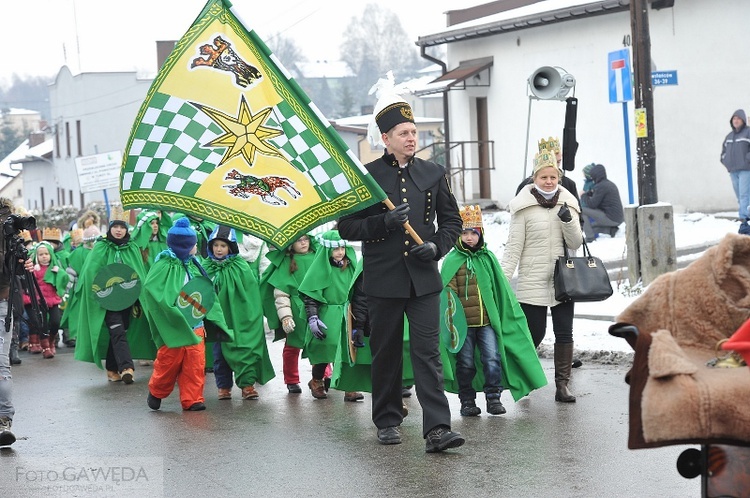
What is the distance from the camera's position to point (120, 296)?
12102 millimetres

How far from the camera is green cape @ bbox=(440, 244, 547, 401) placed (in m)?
8.83

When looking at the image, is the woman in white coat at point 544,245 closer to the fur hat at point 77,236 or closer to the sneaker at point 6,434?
the sneaker at point 6,434

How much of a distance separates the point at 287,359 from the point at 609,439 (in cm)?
364

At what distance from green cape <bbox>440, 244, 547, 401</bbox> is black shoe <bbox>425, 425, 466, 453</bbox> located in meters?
1.52

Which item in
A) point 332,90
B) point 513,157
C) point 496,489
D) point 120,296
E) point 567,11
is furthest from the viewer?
point 332,90

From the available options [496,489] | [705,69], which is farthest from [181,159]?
[705,69]

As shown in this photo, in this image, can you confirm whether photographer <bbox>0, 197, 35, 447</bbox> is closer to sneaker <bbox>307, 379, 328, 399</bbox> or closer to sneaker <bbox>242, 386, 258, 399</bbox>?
sneaker <bbox>242, 386, 258, 399</bbox>

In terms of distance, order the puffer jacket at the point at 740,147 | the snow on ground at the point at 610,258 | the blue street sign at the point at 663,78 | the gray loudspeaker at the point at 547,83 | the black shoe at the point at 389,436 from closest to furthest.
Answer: the black shoe at the point at 389,436 < the snow on ground at the point at 610,258 < the blue street sign at the point at 663,78 < the gray loudspeaker at the point at 547,83 < the puffer jacket at the point at 740,147

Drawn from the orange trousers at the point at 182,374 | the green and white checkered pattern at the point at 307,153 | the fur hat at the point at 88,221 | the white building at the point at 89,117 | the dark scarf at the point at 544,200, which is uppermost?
the white building at the point at 89,117

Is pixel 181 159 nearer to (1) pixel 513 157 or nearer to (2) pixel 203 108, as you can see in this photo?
(2) pixel 203 108

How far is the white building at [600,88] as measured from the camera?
73.0 feet

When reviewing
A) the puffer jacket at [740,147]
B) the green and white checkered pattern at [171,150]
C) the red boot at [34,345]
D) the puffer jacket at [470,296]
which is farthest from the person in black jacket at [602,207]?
the green and white checkered pattern at [171,150]

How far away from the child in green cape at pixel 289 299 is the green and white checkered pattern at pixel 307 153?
10.2ft

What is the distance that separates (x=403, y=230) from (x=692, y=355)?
9.81ft
